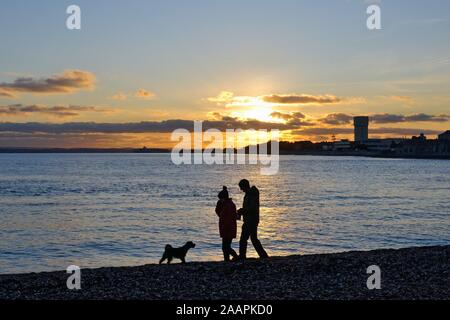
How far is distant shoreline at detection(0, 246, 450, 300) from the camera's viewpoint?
420 inches

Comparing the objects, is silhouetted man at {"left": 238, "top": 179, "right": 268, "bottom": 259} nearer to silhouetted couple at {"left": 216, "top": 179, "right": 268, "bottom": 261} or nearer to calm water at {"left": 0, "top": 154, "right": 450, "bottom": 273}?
silhouetted couple at {"left": 216, "top": 179, "right": 268, "bottom": 261}

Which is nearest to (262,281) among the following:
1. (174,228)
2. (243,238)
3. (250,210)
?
(250,210)

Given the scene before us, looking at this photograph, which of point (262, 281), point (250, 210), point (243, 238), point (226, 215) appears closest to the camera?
point (262, 281)

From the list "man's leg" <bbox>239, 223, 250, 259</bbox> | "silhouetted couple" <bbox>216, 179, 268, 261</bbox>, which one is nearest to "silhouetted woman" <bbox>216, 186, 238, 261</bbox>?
"silhouetted couple" <bbox>216, 179, 268, 261</bbox>

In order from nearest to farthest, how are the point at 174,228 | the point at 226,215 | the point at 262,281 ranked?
A: the point at 262,281 → the point at 226,215 → the point at 174,228

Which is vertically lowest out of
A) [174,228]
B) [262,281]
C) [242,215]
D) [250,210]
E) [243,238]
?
[174,228]

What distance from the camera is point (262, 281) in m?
11.9

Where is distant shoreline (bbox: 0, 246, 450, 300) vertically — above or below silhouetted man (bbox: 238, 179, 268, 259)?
below

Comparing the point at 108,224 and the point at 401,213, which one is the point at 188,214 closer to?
the point at 108,224

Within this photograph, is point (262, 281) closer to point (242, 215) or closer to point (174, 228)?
point (242, 215)

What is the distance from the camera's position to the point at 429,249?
53.2 feet

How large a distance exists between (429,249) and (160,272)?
7536mm

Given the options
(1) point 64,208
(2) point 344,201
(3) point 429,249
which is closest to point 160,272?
(3) point 429,249

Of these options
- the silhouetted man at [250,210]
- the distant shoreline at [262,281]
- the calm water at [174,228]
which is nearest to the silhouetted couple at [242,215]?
the silhouetted man at [250,210]
